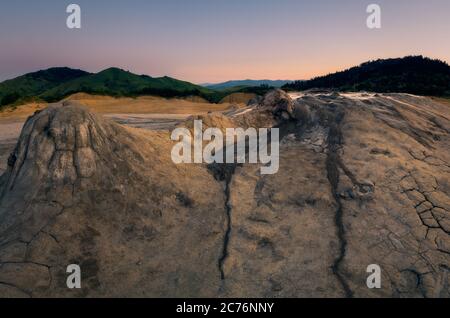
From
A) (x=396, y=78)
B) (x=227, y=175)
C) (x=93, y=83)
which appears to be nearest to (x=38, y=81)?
(x=93, y=83)

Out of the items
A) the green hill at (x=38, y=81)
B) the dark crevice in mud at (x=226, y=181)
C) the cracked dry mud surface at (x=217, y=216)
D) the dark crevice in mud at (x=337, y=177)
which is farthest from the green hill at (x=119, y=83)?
the cracked dry mud surface at (x=217, y=216)

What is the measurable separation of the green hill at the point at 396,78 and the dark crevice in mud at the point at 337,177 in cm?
2467

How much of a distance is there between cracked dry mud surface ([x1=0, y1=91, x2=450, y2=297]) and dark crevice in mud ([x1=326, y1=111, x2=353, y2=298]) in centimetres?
2

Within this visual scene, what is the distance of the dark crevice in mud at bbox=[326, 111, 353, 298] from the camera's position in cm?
357

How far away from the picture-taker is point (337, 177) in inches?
189

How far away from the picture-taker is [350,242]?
3896 mm

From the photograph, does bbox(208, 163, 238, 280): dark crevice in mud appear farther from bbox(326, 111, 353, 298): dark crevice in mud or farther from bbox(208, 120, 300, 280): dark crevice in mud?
bbox(326, 111, 353, 298): dark crevice in mud

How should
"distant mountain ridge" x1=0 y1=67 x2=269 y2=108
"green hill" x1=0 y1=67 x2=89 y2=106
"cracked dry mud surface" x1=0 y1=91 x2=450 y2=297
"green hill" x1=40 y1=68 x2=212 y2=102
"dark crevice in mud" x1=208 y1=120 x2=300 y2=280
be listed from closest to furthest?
1. "cracked dry mud surface" x1=0 y1=91 x2=450 y2=297
2. "dark crevice in mud" x1=208 y1=120 x2=300 y2=280
3. "distant mountain ridge" x1=0 y1=67 x2=269 y2=108
4. "green hill" x1=40 y1=68 x2=212 y2=102
5. "green hill" x1=0 y1=67 x2=89 y2=106

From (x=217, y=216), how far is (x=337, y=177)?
1.68 meters

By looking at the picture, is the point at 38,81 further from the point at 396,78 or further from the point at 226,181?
the point at 226,181

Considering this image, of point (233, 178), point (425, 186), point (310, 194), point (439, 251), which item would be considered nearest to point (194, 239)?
point (233, 178)

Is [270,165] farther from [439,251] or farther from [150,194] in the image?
[439,251]

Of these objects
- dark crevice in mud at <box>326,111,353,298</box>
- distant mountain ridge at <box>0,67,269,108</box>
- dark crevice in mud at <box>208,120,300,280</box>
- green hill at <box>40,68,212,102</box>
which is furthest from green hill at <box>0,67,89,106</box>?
dark crevice in mud at <box>326,111,353,298</box>
